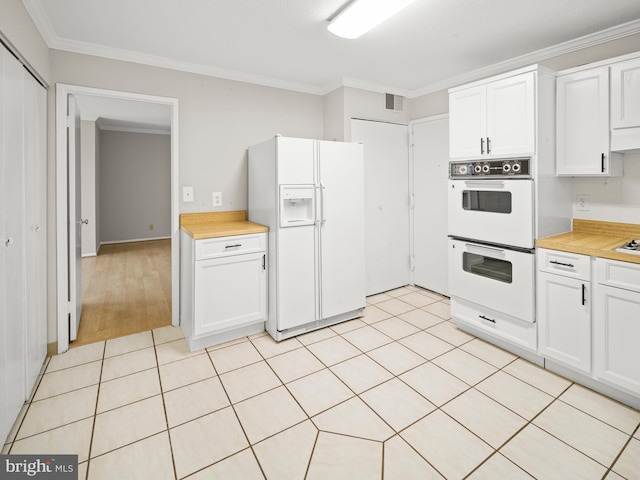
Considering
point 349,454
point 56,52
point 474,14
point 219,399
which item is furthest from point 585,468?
point 56,52

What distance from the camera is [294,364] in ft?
8.39

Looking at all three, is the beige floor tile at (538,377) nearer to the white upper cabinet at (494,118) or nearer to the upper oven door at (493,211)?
the upper oven door at (493,211)

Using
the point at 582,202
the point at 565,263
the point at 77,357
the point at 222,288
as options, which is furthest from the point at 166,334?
the point at 582,202

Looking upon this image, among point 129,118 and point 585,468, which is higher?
point 129,118

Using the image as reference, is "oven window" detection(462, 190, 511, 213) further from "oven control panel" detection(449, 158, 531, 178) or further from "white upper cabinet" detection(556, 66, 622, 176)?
"white upper cabinet" detection(556, 66, 622, 176)

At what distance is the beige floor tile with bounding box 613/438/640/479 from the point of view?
5.17ft

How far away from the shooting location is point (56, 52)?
2.59m

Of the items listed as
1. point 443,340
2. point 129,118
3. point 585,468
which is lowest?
point 585,468

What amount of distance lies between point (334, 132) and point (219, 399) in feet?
9.19

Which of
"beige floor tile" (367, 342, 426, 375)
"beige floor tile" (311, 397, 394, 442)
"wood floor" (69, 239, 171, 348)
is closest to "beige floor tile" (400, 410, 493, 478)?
"beige floor tile" (311, 397, 394, 442)

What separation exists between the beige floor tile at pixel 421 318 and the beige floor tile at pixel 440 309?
2.5 inches

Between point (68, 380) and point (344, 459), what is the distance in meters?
1.92

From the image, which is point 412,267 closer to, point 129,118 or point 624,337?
point 624,337

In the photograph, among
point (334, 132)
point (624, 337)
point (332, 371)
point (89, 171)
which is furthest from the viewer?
point (89, 171)
